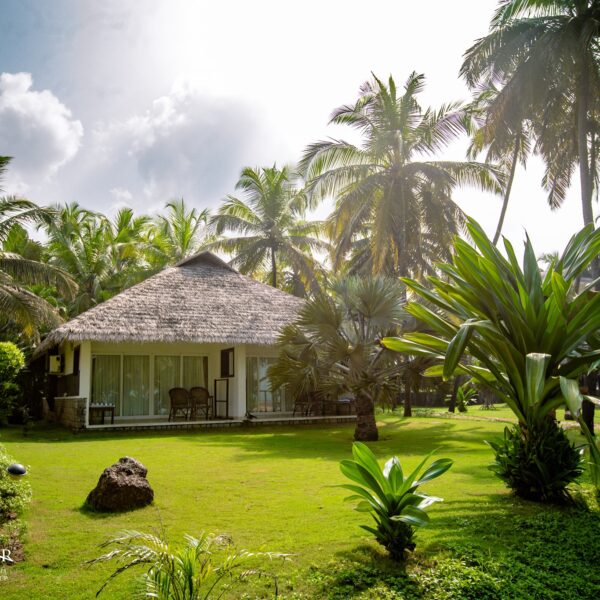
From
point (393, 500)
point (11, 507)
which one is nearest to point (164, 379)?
point (11, 507)

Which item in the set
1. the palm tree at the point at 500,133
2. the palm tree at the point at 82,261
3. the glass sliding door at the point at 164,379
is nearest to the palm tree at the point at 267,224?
the palm tree at the point at 82,261

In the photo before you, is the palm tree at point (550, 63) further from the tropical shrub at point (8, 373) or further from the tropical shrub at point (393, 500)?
the tropical shrub at point (8, 373)

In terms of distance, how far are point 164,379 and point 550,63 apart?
42.4ft

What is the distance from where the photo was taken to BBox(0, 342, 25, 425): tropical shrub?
14.6 m

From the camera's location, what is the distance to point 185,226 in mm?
29531

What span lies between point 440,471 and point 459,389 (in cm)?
1925

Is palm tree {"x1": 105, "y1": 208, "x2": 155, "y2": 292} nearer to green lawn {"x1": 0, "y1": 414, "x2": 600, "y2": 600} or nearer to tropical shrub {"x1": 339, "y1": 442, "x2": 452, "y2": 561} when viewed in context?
green lawn {"x1": 0, "y1": 414, "x2": 600, "y2": 600}

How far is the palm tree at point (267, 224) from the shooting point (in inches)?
997

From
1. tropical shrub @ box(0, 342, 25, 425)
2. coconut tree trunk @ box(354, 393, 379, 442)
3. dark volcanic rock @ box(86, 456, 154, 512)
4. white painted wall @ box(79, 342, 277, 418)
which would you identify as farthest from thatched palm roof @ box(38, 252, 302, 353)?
dark volcanic rock @ box(86, 456, 154, 512)

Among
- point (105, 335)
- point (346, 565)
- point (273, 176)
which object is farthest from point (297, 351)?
point (273, 176)

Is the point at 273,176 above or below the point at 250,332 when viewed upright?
above

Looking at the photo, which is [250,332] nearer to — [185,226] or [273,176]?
[273,176]

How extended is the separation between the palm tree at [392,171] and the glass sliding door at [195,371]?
6.59m

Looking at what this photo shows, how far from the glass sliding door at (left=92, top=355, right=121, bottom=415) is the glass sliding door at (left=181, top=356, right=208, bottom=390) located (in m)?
1.84
